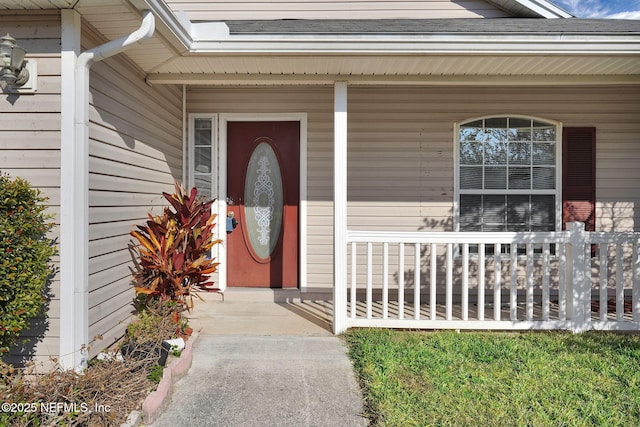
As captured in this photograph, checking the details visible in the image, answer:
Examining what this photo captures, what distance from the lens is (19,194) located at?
2.27 m

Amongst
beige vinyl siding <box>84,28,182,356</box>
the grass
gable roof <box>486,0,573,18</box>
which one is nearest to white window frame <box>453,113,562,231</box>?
gable roof <box>486,0,573,18</box>

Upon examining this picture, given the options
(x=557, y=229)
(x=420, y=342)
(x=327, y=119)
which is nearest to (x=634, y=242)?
(x=557, y=229)

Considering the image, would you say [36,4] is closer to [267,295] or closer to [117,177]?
[117,177]

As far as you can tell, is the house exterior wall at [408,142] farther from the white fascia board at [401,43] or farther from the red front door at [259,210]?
the white fascia board at [401,43]

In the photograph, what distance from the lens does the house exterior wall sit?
14.7 feet

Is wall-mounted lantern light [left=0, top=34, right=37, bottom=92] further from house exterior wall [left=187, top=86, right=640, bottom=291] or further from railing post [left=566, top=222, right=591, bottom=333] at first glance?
railing post [left=566, top=222, right=591, bottom=333]

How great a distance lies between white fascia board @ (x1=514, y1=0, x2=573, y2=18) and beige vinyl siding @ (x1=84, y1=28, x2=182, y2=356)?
4312 mm

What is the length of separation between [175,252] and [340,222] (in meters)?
1.49

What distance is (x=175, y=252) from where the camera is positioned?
3.24 m

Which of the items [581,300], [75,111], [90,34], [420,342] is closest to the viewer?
[75,111]

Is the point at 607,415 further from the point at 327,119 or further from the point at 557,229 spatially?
the point at 327,119

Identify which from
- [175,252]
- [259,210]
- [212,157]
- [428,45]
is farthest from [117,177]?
[428,45]

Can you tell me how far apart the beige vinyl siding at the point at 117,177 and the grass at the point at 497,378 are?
1961 mm

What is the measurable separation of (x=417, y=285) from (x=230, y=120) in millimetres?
2935
